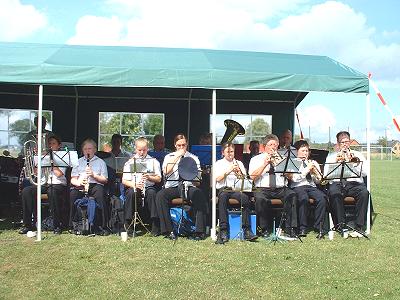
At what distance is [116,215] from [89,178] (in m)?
0.61

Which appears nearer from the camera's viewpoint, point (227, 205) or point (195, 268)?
point (195, 268)

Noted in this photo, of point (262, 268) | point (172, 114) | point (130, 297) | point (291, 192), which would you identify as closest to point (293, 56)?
point (291, 192)

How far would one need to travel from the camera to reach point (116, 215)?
21.6 ft

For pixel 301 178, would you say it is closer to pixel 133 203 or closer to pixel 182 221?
pixel 182 221

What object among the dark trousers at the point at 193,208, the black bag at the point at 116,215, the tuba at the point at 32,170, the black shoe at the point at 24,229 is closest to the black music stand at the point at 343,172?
the dark trousers at the point at 193,208

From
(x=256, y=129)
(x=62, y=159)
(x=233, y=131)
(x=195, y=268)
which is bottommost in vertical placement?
(x=195, y=268)

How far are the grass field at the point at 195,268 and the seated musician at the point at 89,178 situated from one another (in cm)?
49

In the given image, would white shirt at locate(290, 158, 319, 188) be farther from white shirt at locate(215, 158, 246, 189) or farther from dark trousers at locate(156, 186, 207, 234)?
dark trousers at locate(156, 186, 207, 234)

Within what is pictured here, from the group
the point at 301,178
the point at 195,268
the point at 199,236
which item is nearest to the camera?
the point at 195,268

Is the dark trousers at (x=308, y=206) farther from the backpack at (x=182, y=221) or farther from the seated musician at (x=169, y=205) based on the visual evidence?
the backpack at (x=182, y=221)

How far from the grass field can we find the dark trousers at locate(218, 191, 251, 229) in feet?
0.96

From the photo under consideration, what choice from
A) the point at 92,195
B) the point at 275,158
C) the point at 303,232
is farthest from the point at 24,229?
the point at 303,232

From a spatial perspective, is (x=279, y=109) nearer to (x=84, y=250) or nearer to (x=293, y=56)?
(x=293, y=56)

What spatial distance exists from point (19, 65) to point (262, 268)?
144 inches
